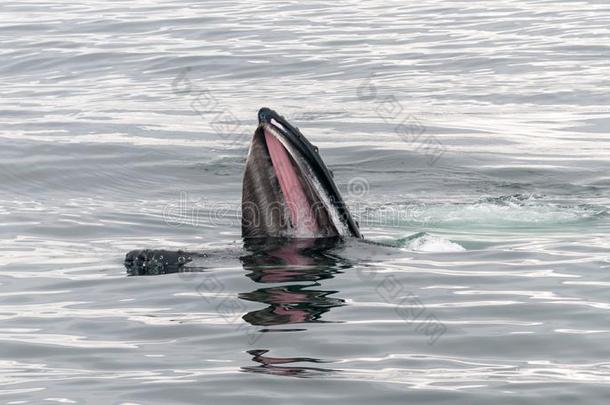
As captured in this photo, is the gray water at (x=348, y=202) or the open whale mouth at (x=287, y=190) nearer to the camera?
the gray water at (x=348, y=202)

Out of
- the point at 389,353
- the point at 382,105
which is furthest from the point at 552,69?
the point at 389,353

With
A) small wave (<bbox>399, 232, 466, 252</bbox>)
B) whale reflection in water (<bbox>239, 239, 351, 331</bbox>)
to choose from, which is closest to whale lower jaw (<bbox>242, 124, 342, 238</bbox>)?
whale reflection in water (<bbox>239, 239, 351, 331</bbox>)

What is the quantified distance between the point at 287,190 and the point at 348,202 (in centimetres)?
453

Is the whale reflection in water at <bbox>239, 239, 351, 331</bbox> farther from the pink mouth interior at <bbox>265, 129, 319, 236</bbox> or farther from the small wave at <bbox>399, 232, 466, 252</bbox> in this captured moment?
the small wave at <bbox>399, 232, 466, 252</bbox>

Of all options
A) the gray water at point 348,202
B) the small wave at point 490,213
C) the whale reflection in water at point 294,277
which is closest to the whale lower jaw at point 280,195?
the whale reflection in water at point 294,277

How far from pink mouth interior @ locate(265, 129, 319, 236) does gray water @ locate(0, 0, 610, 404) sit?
0.97 ft

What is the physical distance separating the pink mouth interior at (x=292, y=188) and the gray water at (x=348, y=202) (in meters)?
0.30

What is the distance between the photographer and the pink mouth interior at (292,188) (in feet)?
34.6

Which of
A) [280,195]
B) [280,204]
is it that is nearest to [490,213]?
[280,204]

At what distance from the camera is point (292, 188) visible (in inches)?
419

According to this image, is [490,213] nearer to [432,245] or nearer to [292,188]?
[432,245]

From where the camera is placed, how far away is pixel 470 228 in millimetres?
13359

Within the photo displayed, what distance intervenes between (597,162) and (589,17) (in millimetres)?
17882

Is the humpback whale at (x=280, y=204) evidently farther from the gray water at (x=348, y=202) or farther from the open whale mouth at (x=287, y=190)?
the gray water at (x=348, y=202)
